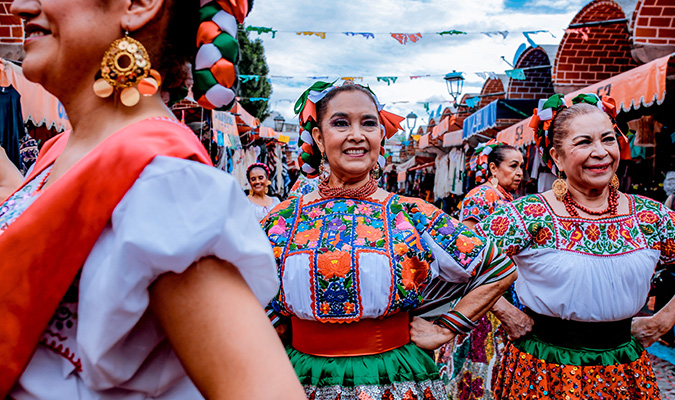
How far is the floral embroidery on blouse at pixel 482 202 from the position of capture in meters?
5.32

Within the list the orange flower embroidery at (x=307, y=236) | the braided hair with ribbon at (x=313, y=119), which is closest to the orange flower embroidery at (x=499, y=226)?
the braided hair with ribbon at (x=313, y=119)

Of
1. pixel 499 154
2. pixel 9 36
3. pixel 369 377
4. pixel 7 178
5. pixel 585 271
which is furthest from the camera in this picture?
pixel 499 154

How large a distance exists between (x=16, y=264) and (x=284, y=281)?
151cm

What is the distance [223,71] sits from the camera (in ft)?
3.22

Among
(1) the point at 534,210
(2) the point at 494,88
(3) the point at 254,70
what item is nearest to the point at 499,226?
(1) the point at 534,210

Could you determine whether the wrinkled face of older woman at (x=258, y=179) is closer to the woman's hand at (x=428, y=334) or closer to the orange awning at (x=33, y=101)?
the orange awning at (x=33, y=101)

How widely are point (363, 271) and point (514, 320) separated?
1175 millimetres

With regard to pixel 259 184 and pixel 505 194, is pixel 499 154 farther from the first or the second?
pixel 259 184

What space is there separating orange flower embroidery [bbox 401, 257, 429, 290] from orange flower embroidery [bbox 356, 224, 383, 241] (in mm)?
172

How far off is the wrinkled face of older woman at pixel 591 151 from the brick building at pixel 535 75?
726 centimetres

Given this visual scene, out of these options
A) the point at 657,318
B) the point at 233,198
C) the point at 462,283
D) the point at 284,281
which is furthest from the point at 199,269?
the point at 657,318

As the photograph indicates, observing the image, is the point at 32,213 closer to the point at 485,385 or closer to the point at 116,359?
the point at 116,359

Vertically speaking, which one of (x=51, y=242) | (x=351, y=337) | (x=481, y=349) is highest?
(x=51, y=242)

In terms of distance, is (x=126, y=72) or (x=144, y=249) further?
(x=126, y=72)
